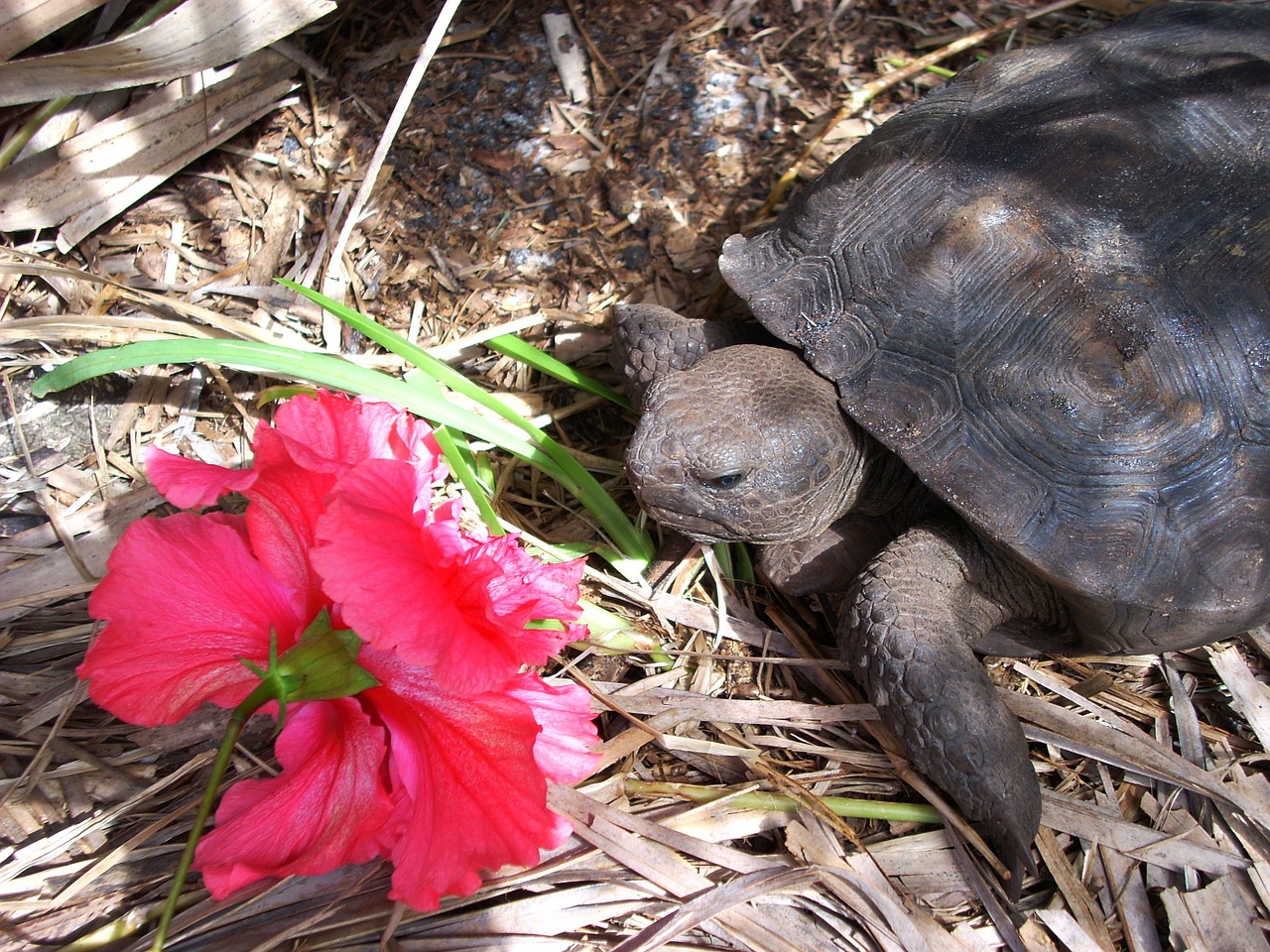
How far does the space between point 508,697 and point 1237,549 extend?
1.85 metres

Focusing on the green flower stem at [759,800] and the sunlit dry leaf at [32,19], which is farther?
the sunlit dry leaf at [32,19]

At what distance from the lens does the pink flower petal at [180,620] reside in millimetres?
1244

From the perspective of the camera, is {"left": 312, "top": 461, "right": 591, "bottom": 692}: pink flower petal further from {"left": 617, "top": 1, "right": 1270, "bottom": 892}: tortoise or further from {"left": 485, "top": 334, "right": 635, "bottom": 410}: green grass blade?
{"left": 485, "top": 334, "right": 635, "bottom": 410}: green grass blade

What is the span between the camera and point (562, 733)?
1468 millimetres

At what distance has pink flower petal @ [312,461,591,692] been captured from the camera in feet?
3.48

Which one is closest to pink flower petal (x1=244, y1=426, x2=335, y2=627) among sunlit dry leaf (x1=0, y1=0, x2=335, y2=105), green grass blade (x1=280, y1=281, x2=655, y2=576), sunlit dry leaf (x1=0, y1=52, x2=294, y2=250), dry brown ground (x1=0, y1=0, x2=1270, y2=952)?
dry brown ground (x1=0, y1=0, x2=1270, y2=952)

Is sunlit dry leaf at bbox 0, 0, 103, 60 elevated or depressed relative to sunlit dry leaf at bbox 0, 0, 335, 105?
elevated

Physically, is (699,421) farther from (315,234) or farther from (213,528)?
(315,234)

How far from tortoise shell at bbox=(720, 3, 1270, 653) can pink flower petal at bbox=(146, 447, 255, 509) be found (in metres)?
1.57

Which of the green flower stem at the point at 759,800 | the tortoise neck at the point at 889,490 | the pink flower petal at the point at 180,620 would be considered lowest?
the green flower stem at the point at 759,800

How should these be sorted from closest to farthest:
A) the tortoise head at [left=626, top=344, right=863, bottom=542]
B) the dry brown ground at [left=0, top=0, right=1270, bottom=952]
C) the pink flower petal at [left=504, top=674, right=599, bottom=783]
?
the pink flower petal at [left=504, top=674, right=599, bottom=783]
the dry brown ground at [left=0, top=0, right=1270, bottom=952]
the tortoise head at [left=626, top=344, right=863, bottom=542]

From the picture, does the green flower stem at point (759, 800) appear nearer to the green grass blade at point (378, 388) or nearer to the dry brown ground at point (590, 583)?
the dry brown ground at point (590, 583)

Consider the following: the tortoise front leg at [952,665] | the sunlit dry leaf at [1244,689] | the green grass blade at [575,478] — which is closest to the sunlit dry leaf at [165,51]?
the green grass blade at [575,478]

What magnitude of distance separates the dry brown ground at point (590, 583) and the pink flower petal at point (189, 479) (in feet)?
2.97
